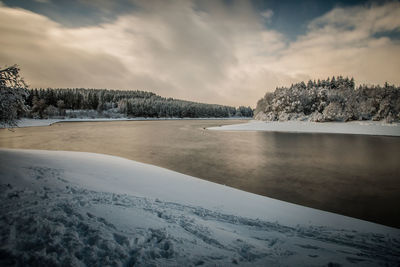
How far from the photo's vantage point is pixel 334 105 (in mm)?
42156

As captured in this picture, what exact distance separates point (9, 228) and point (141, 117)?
391 ft

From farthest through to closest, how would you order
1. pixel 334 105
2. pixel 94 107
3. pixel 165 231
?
pixel 94 107
pixel 334 105
pixel 165 231

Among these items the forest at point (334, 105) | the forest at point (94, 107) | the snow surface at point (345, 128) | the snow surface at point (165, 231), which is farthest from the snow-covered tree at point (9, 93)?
the forest at point (94, 107)

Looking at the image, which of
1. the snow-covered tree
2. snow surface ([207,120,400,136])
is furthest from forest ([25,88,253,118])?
snow surface ([207,120,400,136])

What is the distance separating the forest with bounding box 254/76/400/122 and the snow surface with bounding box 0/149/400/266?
1808 inches

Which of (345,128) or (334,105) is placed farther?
(334,105)

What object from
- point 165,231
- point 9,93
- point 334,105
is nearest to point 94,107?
point 9,93

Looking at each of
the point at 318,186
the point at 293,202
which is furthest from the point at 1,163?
the point at 318,186

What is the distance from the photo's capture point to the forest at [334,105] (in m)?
39.9

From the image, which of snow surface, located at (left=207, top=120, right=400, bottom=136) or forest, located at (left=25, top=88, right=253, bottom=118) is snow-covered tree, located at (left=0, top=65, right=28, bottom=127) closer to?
snow surface, located at (left=207, top=120, right=400, bottom=136)

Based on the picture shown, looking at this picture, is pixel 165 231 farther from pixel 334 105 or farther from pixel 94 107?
pixel 94 107

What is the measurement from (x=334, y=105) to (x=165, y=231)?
167 feet

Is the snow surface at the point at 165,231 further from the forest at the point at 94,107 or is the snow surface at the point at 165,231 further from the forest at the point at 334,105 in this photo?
the forest at the point at 94,107

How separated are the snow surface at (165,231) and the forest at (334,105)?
45.9 meters
